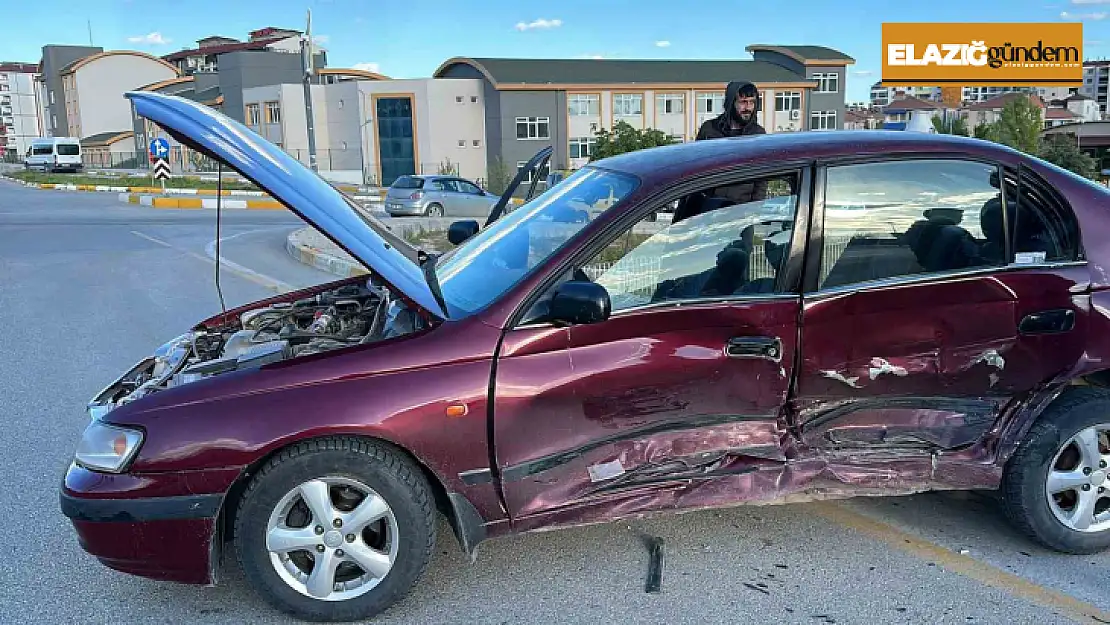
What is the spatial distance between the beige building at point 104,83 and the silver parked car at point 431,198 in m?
77.4

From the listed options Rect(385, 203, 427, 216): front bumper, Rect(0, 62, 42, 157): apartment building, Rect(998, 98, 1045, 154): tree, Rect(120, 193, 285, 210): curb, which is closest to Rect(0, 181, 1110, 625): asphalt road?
Rect(385, 203, 427, 216): front bumper

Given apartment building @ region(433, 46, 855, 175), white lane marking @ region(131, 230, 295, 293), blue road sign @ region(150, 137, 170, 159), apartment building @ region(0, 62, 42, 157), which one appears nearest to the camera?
white lane marking @ region(131, 230, 295, 293)

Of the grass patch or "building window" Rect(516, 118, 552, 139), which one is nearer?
the grass patch

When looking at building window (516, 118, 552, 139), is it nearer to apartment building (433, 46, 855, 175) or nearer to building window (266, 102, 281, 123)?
apartment building (433, 46, 855, 175)

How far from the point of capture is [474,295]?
3248 mm

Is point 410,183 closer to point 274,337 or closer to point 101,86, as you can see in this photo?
point 274,337

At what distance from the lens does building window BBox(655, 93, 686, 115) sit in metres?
60.6

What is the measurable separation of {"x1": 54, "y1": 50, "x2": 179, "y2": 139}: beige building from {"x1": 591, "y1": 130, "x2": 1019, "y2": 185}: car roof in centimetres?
9851

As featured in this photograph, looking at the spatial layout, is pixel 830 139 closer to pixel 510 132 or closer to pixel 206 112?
pixel 206 112

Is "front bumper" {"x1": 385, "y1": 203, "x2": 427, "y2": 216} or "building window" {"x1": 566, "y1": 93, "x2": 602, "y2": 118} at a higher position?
"building window" {"x1": 566, "y1": 93, "x2": 602, "y2": 118}

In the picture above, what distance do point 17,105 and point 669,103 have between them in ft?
408

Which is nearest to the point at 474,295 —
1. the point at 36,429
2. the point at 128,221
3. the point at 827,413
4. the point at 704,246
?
the point at 704,246

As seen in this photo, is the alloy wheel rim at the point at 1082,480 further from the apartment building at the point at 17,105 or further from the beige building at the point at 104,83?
the apartment building at the point at 17,105

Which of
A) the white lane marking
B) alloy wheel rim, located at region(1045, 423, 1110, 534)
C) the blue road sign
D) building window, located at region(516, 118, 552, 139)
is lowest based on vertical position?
alloy wheel rim, located at region(1045, 423, 1110, 534)
